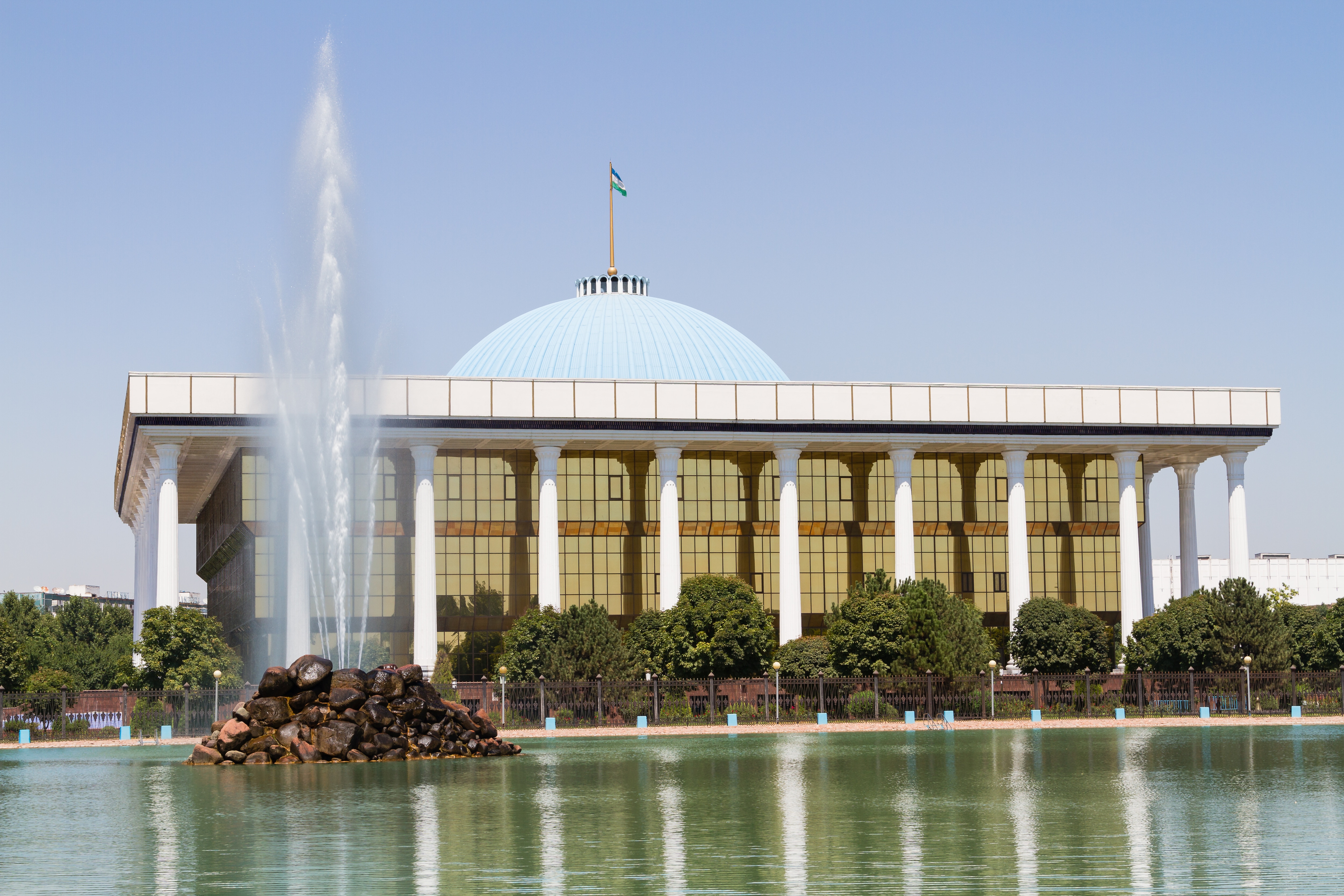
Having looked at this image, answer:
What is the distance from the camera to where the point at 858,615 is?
64.1 m

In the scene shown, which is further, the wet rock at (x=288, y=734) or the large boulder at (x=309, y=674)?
the large boulder at (x=309, y=674)

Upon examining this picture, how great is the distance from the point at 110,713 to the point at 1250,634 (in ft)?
146

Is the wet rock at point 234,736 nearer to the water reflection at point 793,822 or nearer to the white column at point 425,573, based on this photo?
the water reflection at point 793,822

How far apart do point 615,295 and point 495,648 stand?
2863cm

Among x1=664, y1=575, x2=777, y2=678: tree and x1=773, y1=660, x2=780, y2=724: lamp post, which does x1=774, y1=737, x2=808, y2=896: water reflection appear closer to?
x1=773, y1=660, x2=780, y2=724: lamp post

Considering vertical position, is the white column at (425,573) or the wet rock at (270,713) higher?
the white column at (425,573)

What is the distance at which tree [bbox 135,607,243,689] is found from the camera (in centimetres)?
6594

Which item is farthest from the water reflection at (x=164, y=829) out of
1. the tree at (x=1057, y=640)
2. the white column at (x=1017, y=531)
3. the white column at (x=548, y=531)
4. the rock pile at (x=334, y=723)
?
the white column at (x=1017, y=531)

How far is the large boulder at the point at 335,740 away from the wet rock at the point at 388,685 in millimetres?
1396

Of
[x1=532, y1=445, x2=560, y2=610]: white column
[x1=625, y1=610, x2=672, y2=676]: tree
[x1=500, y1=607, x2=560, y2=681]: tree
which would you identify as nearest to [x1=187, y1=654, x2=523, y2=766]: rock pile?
[x1=500, y1=607, x2=560, y2=681]: tree

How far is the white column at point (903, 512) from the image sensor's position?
8450cm

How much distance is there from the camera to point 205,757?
41.2 metres

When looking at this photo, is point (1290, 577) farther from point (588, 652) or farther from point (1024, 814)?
point (1024, 814)

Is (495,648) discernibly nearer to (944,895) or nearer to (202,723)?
(202,723)
